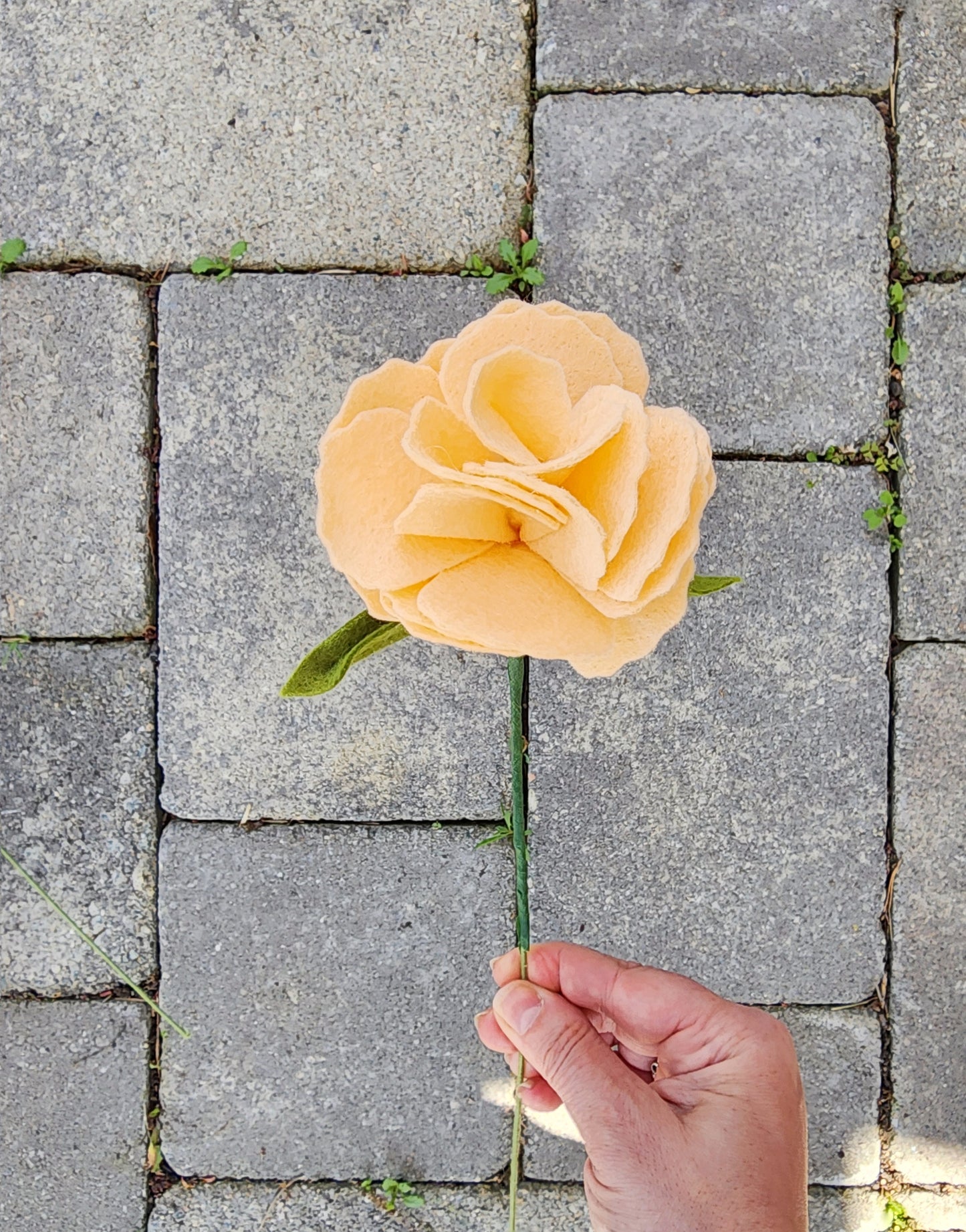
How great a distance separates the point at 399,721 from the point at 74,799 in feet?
A: 2.35

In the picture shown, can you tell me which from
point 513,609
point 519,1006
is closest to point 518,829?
point 519,1006

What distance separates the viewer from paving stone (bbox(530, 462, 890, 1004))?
208 cm

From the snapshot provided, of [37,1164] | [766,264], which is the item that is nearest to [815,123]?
[766,264]

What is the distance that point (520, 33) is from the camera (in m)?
2.07

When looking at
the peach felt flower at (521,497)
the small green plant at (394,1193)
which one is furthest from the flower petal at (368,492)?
the small green plant at (394,1193)

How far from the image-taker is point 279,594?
2.06 metres

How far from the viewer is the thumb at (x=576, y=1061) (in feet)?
5.16

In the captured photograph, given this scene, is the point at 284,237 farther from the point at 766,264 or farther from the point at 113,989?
the point at 113,989

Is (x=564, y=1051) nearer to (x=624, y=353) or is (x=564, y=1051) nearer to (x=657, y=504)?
(x=657, y=504)

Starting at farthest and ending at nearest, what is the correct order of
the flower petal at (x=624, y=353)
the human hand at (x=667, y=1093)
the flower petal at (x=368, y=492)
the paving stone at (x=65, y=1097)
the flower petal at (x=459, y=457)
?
the paving stone at (x=65, y=1097) → the human hand at (x=667, y=1093) → the flower petal at (x=624, y=353) → the flower petal at (x=368, y=492) → the flower petal at (x=459, y=457)

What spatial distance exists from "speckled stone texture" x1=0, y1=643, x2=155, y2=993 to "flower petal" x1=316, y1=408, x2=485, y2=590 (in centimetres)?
109

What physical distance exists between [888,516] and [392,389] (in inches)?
50.9

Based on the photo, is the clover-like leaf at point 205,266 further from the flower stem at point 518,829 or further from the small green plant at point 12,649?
the flower stem at point 518,829

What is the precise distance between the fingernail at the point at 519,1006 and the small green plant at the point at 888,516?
45.8 inches
